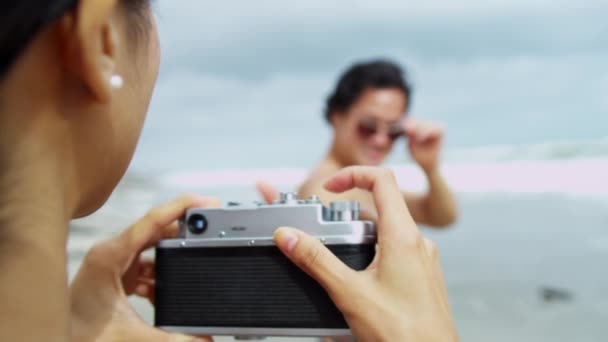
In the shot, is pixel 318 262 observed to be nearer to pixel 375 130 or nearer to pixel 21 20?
pixel 21 20

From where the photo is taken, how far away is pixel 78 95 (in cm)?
55

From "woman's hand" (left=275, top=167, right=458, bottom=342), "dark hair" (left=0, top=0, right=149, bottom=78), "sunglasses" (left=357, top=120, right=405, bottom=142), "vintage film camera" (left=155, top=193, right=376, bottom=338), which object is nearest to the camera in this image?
"dark hair" (left=0, top=0, right=149, bottom=78)

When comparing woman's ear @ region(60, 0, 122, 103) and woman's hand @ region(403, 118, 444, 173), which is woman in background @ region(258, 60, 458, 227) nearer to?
woman's hand @ region(403, 118, 444, 173)

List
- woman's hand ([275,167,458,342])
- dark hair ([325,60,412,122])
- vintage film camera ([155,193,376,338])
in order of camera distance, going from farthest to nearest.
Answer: dark hair ([325,60,412,122]) < vintage film camera ([155,193,376,338]) < woman's hand ([275,167,458,342])

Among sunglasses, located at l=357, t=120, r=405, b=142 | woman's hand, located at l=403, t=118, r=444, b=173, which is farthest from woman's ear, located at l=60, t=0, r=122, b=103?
sunglasses, located at l=357, t=120, r=405, b=142

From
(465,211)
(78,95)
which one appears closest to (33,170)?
(78,95)

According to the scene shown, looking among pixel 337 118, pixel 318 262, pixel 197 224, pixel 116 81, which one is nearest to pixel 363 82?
pixel 337 118

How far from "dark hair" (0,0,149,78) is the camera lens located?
464mm

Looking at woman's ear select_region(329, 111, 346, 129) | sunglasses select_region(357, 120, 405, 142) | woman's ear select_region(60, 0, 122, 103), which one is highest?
woman's ear select_region(60, 0, 122, 103)

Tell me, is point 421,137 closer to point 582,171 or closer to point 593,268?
point 593,268

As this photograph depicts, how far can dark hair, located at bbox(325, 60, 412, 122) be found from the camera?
229 cm

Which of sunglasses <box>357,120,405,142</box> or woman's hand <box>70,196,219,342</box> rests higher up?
sunglasses <box>357,120,405,142</box>

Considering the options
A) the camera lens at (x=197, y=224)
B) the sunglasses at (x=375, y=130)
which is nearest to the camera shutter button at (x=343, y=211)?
the camera lens at (x=197, y=224)

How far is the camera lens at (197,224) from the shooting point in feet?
3.04
